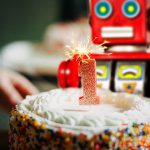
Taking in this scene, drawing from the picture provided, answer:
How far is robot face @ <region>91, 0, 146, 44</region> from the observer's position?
8.50 feet

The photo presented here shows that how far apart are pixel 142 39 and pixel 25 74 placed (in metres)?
3.85

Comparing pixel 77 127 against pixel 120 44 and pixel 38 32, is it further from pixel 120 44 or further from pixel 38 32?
pixel 38 32

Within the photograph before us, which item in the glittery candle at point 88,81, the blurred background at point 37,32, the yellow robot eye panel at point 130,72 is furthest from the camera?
the blurred background at point 37,32

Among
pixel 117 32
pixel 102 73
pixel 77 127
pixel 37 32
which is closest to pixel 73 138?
pixel 77 127

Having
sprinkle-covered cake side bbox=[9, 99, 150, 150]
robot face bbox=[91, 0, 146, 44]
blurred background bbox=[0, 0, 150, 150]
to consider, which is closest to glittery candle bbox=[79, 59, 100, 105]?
sprinkle-covered cake side bbox=[9, 99, 150, 150]

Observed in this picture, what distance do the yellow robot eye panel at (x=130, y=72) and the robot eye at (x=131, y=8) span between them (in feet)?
1.11

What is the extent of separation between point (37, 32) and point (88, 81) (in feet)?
16.6

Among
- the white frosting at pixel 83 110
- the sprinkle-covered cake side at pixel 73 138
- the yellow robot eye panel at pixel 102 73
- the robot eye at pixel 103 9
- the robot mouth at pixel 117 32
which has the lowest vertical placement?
the sprinkle-covered cake side at pixel 73 138

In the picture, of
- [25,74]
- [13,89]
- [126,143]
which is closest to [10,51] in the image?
[25,74]

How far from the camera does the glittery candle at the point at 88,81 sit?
205 centimetres

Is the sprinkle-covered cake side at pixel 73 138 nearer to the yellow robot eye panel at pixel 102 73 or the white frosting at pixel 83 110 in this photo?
the white frosting at pixel 83 110

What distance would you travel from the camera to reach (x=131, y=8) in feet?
8.48

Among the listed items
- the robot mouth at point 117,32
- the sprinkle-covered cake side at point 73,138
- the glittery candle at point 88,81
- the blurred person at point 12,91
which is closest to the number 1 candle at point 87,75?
the glittery candle at point 88,81

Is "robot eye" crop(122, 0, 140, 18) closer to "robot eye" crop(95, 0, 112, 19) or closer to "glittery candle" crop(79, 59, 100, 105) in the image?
"robot eye" crop(95, 0, 112, 19)
